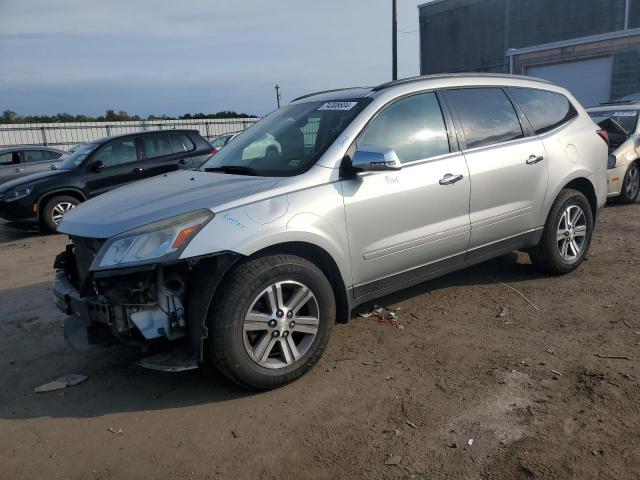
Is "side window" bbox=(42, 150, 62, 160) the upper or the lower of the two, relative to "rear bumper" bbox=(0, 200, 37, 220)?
upper

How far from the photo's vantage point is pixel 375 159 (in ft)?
11.1

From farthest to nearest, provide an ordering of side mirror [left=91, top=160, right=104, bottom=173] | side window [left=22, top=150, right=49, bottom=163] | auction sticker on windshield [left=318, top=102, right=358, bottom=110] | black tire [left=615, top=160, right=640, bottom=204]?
side window [left=22, top=150, right=49, bottom=163] < side mirror [left=91, top=160, right=104, bottom=173] < black tire [left=615, top=160, right=640, bottom=204] < auction sticker on windshield [left=318, top=102, right=358, bottom=110]

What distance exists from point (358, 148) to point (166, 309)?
5.17ft

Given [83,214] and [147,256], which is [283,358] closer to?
[147,256]

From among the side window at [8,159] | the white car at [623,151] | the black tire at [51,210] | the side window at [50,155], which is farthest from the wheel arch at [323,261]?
the side window at [50,155]

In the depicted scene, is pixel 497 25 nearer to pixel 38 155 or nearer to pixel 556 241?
pixel 38 155

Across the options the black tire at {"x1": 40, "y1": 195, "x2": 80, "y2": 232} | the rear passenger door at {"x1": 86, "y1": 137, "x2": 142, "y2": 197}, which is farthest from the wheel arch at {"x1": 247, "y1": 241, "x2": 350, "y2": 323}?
the black tire at {"x1": 40, "y1": 195, "x2": 80, "y2": 232}

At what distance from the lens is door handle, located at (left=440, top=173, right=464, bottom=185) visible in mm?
3988

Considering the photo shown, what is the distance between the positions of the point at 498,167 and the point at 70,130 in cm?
2812

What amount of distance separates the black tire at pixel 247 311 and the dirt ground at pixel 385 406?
5.6 inches

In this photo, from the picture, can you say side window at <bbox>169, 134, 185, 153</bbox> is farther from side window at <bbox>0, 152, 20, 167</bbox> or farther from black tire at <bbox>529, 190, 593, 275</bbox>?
black tire at <bbox>529, 190, 593, 275</bbox>

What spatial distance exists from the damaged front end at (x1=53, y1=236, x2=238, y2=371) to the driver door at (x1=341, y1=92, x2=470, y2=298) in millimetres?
988

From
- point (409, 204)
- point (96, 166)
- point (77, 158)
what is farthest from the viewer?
point (77, 158)

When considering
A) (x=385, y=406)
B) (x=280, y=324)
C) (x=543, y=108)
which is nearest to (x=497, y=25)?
(x=543, y=108)
